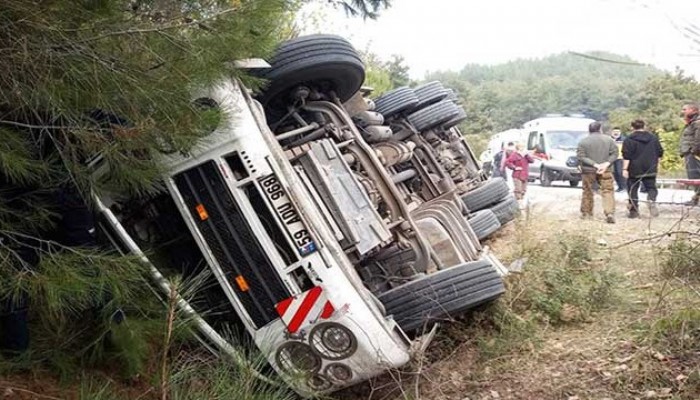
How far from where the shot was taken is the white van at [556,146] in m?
17.5

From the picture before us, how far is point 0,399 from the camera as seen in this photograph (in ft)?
8.93

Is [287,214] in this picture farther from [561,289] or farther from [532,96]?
[532,96]

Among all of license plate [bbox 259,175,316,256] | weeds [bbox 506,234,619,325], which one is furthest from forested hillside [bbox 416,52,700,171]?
license plate [bbox 259,175,316,256]

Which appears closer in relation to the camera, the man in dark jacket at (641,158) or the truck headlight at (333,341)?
the truck headlight at (333,341)

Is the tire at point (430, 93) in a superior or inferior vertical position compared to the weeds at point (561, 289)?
superior

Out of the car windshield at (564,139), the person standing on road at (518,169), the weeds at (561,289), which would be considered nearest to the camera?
the weeds at (561,289)

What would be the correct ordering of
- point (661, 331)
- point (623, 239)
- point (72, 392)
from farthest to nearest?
1. point (623, 239)
2. point (661, 331)
3. point (72, 392)

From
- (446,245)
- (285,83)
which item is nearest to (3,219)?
(285,83)

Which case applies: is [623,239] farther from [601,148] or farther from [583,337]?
[583,337]

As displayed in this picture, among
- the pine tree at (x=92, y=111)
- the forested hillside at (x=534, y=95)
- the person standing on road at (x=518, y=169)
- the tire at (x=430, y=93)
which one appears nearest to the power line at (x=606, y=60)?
the pine tree at (x=92, y=111)

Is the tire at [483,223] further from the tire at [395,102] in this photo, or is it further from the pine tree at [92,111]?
the pine tree at [92,111]

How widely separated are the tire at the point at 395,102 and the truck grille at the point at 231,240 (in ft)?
11.3

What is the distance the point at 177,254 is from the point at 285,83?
123 centimetres

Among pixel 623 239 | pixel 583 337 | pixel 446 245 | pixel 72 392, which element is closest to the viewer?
pixel 72 392
